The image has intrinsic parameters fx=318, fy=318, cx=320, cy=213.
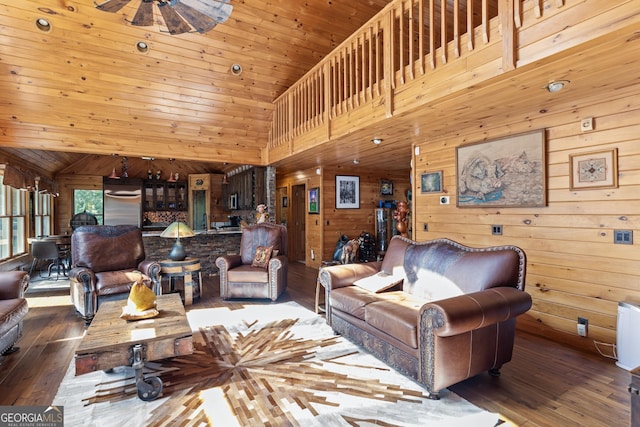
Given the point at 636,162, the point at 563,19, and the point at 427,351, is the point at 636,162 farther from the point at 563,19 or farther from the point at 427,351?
the point at 427,351

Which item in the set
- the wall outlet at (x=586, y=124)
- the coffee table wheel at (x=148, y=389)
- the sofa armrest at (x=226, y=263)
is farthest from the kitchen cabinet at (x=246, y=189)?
the wall outlet at (x=586, y=124)

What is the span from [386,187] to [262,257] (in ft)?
12.9

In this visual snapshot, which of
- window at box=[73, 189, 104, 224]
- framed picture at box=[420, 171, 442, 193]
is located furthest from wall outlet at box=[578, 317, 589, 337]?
window at box=[73, 189, 104, 224]

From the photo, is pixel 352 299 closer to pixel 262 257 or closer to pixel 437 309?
pixel 437 309

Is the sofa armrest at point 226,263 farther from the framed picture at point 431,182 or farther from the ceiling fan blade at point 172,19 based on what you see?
the framed picture at point 431,182

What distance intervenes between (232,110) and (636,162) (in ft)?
17.6

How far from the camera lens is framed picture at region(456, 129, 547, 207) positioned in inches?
130

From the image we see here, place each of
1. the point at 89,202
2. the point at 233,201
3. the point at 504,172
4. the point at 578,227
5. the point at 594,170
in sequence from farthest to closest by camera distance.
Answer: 1. the point at 89,202
2. the point at 233,201
3. the point at 504,172
4. the point at 578,227
5. the point at 594,170

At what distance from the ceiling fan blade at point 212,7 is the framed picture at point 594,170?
11.2 feet

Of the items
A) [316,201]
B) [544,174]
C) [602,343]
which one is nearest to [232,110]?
[316,201]

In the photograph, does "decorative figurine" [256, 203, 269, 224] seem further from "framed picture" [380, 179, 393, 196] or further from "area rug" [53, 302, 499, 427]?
"area rug" [53, 302, 499, 427]

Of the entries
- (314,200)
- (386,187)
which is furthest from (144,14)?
(386,187)

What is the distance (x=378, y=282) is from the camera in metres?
3.23

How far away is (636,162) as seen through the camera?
2.65 metres
